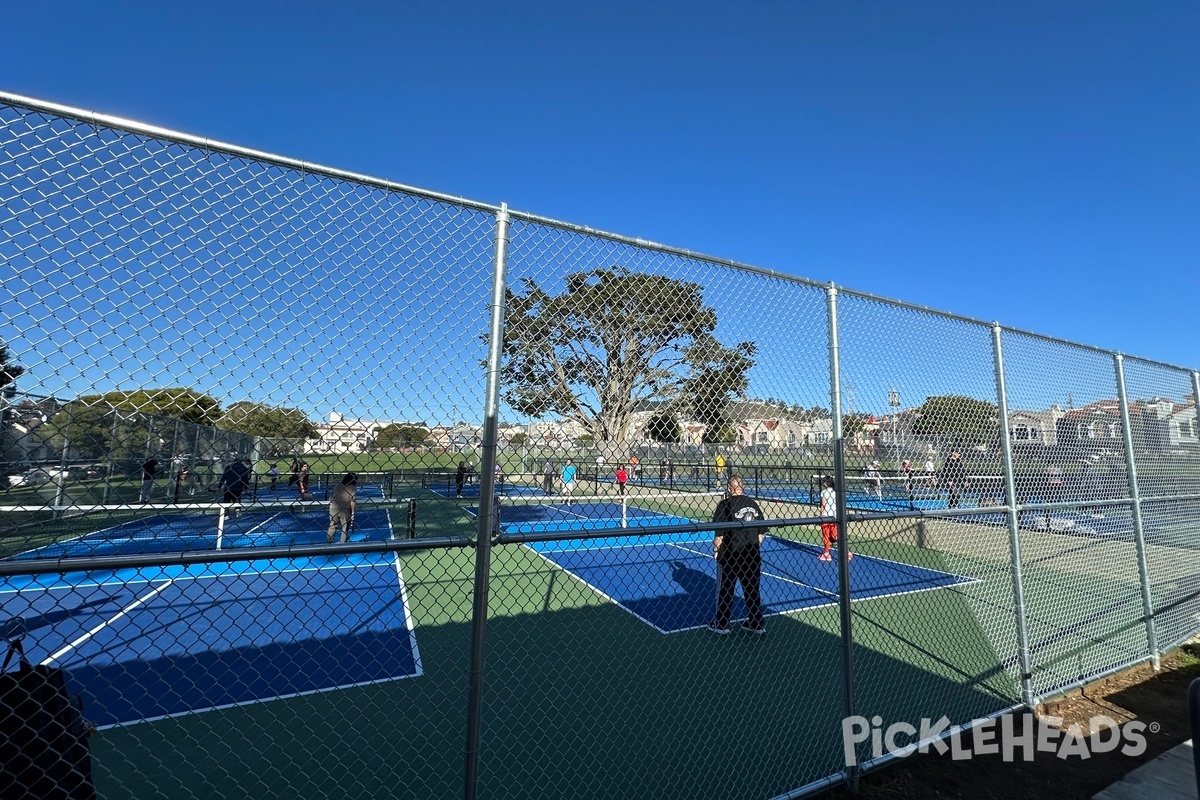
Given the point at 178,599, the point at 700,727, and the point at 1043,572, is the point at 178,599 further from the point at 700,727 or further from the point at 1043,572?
the point at 1043,572

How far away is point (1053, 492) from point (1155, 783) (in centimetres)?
239

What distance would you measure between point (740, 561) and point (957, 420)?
265 centimetres

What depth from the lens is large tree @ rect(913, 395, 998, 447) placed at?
430 cm

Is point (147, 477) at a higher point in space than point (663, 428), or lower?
lower

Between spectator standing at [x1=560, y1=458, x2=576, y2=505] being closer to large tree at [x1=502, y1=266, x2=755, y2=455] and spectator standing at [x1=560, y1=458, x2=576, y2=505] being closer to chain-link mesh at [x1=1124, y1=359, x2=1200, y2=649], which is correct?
large tree at [x1=502, y1=266, x2=755, y2=455]

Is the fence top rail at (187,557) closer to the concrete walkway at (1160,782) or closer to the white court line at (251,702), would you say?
the white court line at (251,702)

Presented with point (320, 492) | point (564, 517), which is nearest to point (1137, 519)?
point (564, 517)

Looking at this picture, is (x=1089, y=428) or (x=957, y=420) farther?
(x=1089, y=428)

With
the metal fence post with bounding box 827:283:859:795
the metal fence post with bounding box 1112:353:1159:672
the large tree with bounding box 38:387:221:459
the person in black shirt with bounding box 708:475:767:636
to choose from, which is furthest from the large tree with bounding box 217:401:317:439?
the metal fence post with bounding box 1112:353:1159:672

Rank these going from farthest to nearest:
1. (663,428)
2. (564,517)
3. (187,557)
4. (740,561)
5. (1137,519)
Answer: (564,517) → (740,561) → (1137,519) → (663,428) → (187,557)

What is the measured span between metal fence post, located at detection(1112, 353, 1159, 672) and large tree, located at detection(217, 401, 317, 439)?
7.34 m

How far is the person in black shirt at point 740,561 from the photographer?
5625 mm

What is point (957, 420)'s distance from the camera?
4.45 m

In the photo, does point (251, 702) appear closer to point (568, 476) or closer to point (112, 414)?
point (568, 476)
